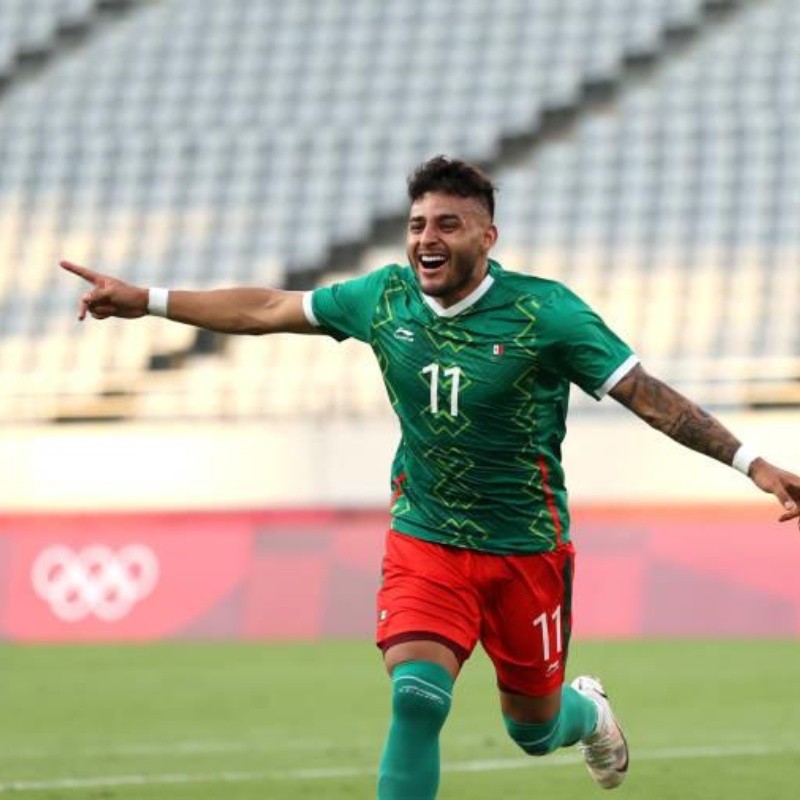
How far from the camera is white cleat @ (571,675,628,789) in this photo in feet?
26.7

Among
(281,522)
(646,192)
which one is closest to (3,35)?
(646,192)

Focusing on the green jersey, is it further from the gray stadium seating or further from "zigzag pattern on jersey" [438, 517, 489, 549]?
the gray stadium seating

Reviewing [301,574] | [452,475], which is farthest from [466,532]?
[301,574]

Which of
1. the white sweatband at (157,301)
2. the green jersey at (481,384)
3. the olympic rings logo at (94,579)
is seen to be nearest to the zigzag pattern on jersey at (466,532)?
the green jersey at (481,384)

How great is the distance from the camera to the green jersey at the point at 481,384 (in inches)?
263

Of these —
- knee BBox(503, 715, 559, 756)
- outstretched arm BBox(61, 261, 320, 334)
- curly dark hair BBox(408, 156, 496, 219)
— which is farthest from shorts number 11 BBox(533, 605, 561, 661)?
curly dark hair BBox(408, 156, 496, 219)

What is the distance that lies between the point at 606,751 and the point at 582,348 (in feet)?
6.87

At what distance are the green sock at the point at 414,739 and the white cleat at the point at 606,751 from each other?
1.79m

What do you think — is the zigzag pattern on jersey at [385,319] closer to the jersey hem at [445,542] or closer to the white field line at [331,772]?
the jersey hem at [445,542]

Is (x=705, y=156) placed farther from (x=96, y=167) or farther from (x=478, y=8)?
(x=96, y=167)

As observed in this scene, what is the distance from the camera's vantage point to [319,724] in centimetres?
1123

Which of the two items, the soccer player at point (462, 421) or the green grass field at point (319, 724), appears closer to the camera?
the soccer player at point (462, 421)

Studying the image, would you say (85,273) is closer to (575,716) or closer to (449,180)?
(449,180)

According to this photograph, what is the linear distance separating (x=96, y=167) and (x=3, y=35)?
326 cm
